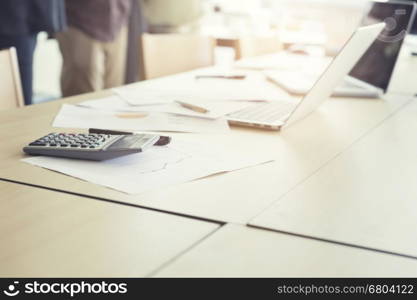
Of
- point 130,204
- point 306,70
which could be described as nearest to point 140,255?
point 130,204

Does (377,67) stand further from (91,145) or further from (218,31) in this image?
(218,31)

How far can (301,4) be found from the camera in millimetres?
5000

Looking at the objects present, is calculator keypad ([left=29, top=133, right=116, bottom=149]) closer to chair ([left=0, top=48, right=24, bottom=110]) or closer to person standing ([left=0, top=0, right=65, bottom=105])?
chair ([left=0, top=48, right=24, bottom=110])

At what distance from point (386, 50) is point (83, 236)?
1.45 m

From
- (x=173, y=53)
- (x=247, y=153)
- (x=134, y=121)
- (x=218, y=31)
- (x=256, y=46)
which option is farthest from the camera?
(x=218, y=31)

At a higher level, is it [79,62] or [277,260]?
[277,260]

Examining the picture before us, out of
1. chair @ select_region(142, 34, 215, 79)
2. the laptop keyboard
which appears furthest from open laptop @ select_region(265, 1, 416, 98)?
chair @ select_region(142, 34, 215, 79)

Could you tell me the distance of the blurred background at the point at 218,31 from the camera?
249 cm

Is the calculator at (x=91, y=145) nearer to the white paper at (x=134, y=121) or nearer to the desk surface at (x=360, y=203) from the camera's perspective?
the white paper at (x=134, y=121)

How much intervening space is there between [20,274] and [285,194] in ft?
1.44

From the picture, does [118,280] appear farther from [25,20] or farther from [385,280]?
[25,20]

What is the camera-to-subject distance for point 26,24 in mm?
2373

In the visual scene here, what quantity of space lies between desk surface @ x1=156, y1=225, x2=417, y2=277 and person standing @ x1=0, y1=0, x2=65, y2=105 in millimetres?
1810

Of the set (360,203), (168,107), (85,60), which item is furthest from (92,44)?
(360,203)
